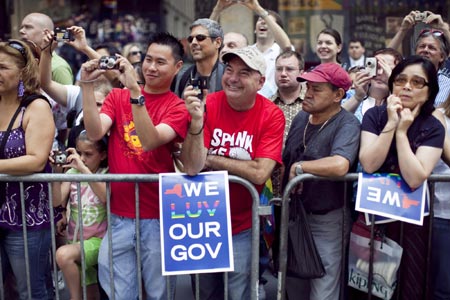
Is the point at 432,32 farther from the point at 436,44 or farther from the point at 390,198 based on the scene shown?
the point at 390,198

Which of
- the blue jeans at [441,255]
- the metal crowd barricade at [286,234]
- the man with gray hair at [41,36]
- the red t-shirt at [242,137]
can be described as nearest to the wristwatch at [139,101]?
the red t-shirt at [242,137]

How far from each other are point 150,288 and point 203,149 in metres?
0.99

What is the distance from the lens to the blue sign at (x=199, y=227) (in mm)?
3924

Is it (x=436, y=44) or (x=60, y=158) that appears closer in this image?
(x=60, y=158)

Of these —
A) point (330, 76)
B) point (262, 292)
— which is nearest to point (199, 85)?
point (330, 76)

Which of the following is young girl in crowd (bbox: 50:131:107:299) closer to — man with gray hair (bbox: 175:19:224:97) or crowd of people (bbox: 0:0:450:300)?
crowd of people (bbox: 0:0:450:300)

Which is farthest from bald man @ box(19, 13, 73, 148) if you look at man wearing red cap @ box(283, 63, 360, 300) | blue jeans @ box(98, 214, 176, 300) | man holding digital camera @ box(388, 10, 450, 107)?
man holding digital camera @ box(388, 10, 450, 107)

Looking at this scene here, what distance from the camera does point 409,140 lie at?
3.98 m

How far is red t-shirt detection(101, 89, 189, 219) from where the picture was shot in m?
3.96

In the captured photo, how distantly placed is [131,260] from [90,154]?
833 mm

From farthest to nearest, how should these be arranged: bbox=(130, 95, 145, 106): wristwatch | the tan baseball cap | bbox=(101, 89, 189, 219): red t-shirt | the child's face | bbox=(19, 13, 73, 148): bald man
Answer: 1. bbox=(19, 13, 73, 148): bald man
2. the child's face
3. the tan baseball cap
4. bbox=(101, 89, 189, 219): red t-shirt
5. bbox=(130, 95, 145, 106): wristwatch

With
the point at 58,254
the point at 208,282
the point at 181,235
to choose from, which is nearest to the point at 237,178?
the point at 181,235

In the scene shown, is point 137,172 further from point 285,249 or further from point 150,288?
point 285,249

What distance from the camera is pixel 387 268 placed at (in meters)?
4.07
